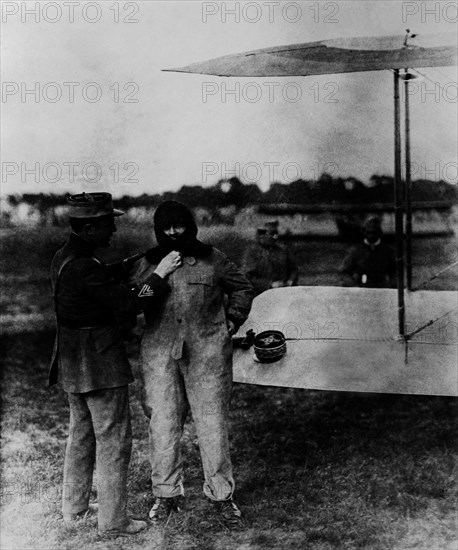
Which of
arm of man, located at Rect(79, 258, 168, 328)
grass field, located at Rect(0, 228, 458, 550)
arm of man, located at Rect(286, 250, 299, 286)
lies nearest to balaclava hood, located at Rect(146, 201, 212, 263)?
arm of man, located at Rect(79, 258, 168, 328)

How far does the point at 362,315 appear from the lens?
190 inches

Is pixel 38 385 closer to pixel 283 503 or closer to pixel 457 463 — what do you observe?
pixel 283 503

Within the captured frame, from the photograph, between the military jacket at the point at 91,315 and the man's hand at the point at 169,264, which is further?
the man's hand at the point at 169,264

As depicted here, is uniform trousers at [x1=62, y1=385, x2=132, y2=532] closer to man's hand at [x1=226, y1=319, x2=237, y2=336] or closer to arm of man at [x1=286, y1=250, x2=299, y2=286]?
man's hand at [x1=226, y1=319, x2=237, y2=336]

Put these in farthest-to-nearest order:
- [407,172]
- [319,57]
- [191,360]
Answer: [407,172] → [319,57] → [191,360]

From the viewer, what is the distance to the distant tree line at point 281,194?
4.49 m

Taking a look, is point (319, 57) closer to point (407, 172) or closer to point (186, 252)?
point (407, 172)

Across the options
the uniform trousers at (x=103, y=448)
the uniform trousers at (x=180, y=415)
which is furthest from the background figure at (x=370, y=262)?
the uniform trousers at (x=103, y=448)

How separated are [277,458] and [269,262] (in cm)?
136

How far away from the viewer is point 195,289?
12.7 feet

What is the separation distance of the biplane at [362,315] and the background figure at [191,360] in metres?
0.57

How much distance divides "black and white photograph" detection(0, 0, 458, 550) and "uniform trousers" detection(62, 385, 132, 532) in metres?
0.01

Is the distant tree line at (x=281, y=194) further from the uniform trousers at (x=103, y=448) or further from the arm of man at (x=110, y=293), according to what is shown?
the uniform trousers at (x=103, y=448)

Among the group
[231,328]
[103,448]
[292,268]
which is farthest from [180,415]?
[292,268]
